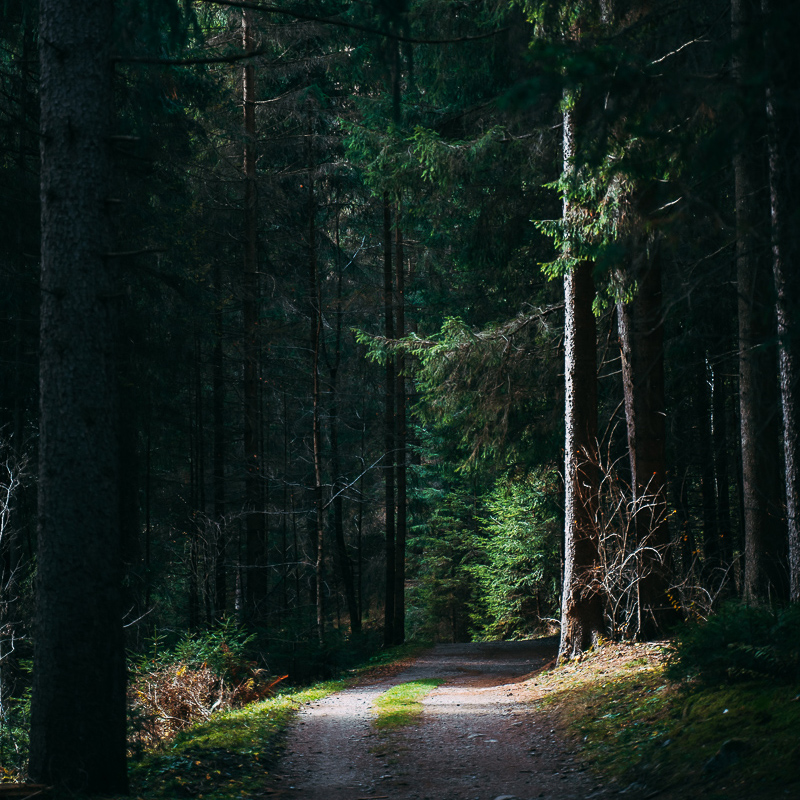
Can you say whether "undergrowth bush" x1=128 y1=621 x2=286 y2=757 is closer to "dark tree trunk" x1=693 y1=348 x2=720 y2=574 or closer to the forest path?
the forest path

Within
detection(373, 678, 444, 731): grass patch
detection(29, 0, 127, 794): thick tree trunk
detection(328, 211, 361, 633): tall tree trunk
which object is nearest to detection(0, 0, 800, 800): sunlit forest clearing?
detection(29, 0, 127, 794): thick tree trunk

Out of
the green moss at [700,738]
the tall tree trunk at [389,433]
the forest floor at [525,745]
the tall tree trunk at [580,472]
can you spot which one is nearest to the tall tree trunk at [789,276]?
the green moss at [700,738]

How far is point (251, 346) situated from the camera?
16188 mm

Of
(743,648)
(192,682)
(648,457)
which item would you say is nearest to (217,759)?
(192,682)

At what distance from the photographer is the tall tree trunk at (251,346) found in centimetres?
1590

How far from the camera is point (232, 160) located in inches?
695

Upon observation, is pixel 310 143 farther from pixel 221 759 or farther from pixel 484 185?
pixel 221 759

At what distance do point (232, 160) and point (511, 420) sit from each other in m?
9.84

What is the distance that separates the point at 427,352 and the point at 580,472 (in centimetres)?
338

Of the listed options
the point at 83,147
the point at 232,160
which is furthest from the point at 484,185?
the point at 83,147

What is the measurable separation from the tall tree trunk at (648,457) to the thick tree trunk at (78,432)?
23.3 ft

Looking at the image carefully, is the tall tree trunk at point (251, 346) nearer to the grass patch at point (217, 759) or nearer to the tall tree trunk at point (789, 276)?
the grass patch at point (217, 759)

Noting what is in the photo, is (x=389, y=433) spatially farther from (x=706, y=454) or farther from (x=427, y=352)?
(x=706, y=454)

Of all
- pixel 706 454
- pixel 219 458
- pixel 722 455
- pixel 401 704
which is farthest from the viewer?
pixel 219 458
